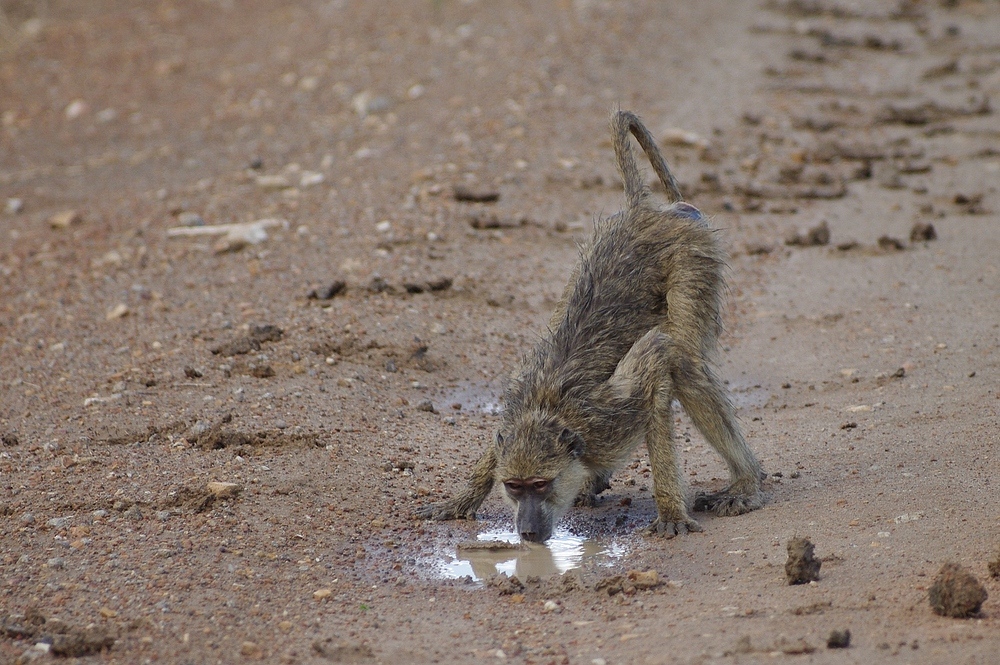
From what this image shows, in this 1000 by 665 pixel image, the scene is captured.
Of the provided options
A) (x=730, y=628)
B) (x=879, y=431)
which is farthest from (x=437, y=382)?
(x=730, y=628)

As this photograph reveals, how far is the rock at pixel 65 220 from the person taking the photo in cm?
998

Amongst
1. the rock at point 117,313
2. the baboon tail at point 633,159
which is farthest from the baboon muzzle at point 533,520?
the rock at point 117,313

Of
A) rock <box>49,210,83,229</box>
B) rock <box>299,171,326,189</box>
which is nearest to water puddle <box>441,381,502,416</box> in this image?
rock <box>299,171,326,189</box>

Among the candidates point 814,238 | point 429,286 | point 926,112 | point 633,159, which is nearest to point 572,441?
point 633,159

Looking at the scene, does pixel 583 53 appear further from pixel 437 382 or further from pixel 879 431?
pixel 879 431

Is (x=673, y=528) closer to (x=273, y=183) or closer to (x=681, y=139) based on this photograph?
(x=273, y=183)

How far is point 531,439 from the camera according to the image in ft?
16.6

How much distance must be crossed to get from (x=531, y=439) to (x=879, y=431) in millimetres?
1976

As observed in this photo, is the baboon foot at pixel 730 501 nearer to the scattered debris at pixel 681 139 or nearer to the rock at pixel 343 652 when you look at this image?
the rock at pixel 343 652

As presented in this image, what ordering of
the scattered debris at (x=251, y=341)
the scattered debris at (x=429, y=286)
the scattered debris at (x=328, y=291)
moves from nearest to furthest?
the scattered debris at (x=251, y=341) → the scattered debris at (x=328, y=291) → the scattered debris at (x=429, y=286)

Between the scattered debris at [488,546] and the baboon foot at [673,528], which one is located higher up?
the baboon foot at [673,528]


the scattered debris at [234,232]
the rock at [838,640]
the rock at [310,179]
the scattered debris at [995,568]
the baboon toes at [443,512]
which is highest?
the scattered debris at [995,568]

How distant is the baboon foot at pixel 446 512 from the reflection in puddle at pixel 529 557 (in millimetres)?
157

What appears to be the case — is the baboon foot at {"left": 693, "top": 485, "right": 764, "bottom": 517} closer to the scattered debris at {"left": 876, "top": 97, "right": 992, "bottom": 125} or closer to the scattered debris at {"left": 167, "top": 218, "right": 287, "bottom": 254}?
the scattered debris at {"left": 167, "top": 218, "right": 287, "bottom": 254}
